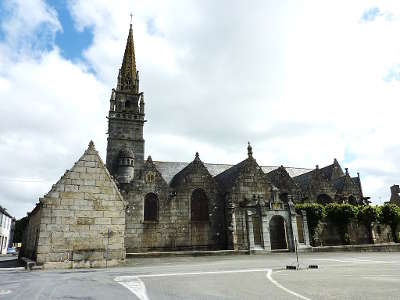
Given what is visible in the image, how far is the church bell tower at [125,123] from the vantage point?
33853mm

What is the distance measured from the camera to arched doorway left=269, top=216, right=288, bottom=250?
23969 mm

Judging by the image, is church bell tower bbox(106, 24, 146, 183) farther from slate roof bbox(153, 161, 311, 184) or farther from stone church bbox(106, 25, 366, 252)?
stone church bbox(106, 25, 366, 252)

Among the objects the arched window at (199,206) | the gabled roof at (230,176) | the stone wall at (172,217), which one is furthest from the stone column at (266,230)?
the arched window at (199,206)

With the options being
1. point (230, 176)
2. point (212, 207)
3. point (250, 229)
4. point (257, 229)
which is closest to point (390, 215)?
point (257, 229)

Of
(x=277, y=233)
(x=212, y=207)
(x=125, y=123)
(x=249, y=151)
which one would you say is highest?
(x=125, y=123)

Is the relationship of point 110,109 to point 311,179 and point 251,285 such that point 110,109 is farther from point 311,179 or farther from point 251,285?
point 251,285

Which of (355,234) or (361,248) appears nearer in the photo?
(361,248)

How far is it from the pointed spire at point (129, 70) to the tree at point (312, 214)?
27.6 metres

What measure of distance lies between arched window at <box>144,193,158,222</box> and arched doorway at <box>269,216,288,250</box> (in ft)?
31.6

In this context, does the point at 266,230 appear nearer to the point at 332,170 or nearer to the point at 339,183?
→ the point at 339,183

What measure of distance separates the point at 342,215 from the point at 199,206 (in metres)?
12.8

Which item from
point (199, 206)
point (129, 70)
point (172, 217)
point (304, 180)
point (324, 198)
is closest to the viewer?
point (172, 217)

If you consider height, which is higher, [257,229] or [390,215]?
[390,215]

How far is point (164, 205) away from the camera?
80.4 feet
